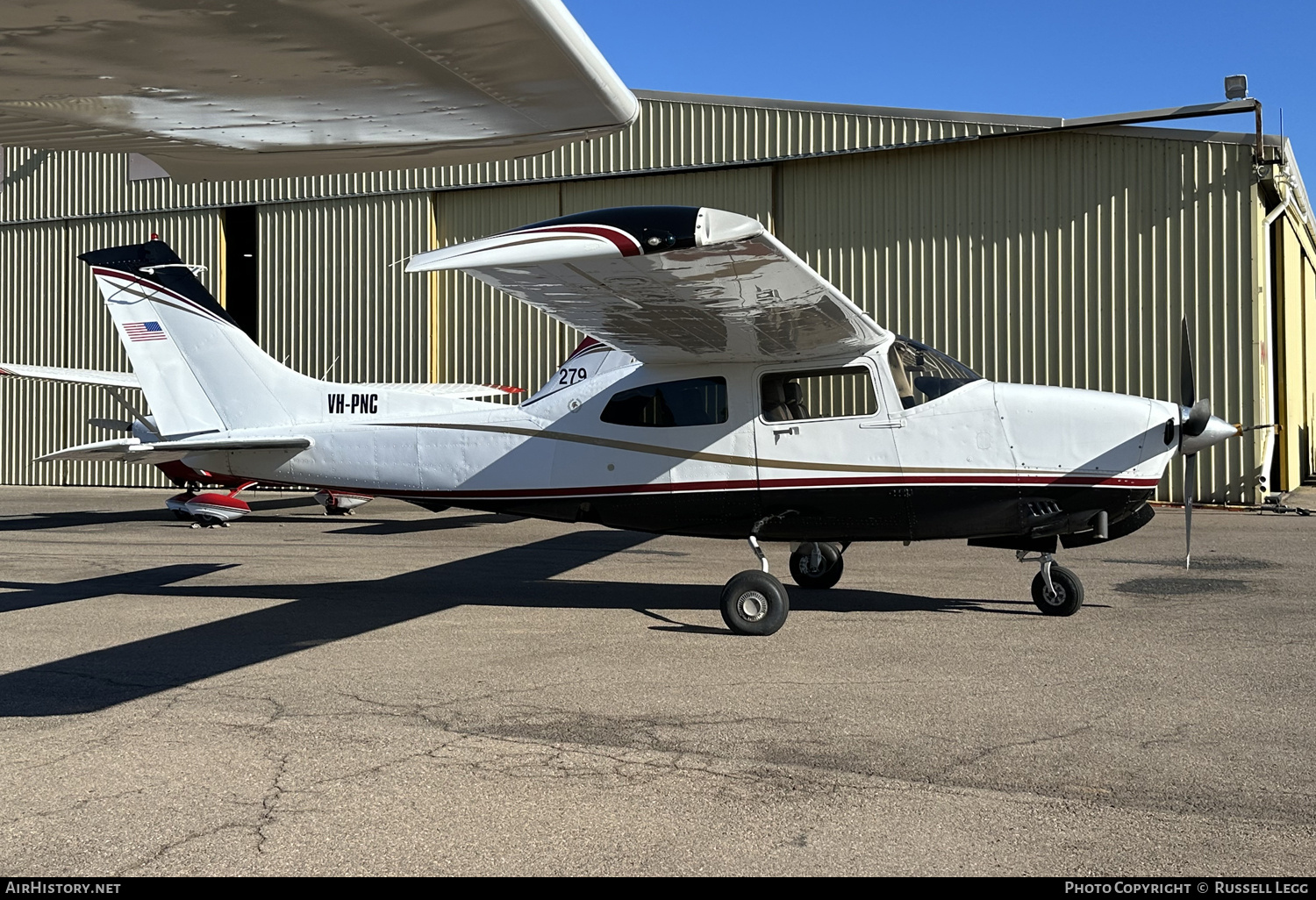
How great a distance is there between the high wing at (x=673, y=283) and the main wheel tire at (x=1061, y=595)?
217 centimetres

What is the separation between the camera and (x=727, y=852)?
3.48 m

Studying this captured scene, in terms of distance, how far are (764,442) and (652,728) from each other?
11.5 feet

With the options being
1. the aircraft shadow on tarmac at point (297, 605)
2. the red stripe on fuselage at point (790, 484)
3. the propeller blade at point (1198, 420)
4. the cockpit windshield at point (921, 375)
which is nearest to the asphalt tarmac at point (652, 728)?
the aircraft shadow on tarmac at point (297, 605)

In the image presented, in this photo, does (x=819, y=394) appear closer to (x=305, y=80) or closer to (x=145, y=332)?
(x=305, y=80)

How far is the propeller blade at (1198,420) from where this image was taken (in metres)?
7.44

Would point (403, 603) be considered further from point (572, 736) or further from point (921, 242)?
point (921, 242)

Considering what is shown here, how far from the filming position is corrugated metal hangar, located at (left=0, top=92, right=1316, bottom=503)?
723 inches

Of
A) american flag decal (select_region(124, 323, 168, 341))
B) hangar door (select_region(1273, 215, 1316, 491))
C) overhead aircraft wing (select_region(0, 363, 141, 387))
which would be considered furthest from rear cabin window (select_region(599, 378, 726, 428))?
hangar door (select_region(1273, 215, 1316, 491))

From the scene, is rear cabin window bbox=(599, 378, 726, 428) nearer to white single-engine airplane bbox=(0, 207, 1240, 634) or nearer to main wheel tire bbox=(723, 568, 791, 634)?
white single-engine airplane bbox=(0, 207, 1240, 634)

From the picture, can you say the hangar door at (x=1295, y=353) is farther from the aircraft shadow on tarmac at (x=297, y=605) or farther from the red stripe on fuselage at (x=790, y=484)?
the aircraft shadow on tarmac at (x=297, y=605)

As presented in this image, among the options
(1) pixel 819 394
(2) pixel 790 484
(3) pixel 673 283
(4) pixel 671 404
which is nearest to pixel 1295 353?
(1) pixel 819 394

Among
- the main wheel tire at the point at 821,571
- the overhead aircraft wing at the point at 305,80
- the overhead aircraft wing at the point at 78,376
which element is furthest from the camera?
the overhead aircraft wing at the point at 78,376

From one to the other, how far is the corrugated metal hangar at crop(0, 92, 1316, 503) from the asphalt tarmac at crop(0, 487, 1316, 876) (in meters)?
9.43

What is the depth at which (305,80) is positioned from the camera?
408 centimetres
